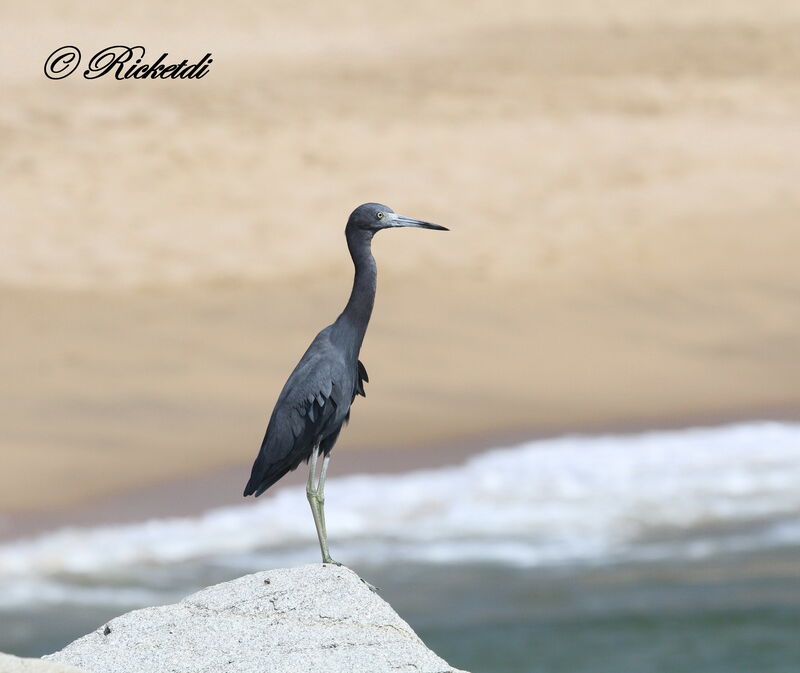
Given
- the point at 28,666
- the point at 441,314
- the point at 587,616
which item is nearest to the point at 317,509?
the point at 28,666

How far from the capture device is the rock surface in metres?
5.54

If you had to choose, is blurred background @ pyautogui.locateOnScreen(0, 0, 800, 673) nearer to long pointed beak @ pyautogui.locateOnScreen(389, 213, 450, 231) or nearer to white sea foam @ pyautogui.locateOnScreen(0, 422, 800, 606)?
white sea foam @ pyautogui.locateOnScreen(0, 422, 800, 606)

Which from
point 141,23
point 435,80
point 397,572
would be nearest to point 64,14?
point 141,23

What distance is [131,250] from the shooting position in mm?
17891

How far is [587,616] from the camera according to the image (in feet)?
36.6

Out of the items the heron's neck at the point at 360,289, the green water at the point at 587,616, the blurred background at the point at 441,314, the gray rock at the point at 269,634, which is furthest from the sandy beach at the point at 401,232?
the gray rock at the point at 269,634

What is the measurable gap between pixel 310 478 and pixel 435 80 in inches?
573

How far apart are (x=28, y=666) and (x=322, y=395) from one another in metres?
2.23

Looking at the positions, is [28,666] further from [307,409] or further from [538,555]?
[538,555]

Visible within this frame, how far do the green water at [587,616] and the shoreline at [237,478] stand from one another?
1090mm

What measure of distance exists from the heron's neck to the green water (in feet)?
11.2

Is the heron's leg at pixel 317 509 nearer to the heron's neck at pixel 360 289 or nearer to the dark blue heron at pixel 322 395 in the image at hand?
the dark blue heron at pixel 322 395

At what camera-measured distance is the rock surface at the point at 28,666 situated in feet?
18.2

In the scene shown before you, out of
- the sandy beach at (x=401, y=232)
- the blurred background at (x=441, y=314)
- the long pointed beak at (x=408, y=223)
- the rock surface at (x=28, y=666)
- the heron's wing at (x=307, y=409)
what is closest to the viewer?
the rock surface at (x=28, y=666)
